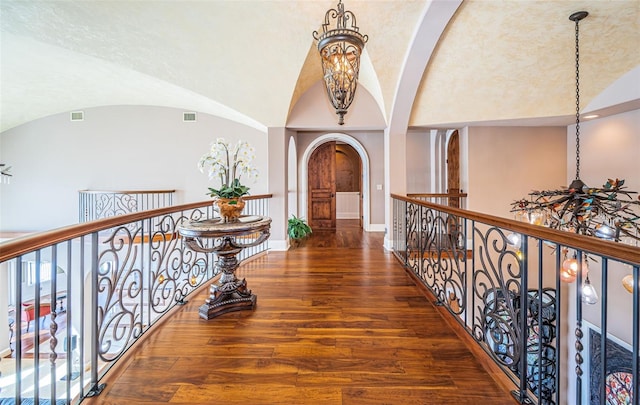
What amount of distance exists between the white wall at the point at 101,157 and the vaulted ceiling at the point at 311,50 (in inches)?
80.0

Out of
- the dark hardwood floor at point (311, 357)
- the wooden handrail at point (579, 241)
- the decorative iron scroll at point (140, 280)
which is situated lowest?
the dark hardwood floor at point (311, 357)

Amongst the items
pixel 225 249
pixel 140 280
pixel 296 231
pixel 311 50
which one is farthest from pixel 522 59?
pixel 140 280

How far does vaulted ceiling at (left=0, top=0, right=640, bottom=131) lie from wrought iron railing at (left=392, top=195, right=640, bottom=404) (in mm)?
1958

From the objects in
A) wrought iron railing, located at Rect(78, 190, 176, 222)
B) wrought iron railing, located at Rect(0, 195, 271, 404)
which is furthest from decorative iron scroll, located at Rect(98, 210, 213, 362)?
wrought iron railing, located at Rect(78, 190, 176, 222)

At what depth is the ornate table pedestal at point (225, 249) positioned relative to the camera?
8.04 feet

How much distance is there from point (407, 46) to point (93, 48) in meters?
4.48

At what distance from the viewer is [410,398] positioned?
5.36 ft

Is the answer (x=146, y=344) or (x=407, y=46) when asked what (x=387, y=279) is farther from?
(x=407, y=46)

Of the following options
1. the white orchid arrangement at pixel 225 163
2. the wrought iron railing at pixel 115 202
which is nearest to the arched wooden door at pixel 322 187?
the wrought iron railing at pixel 115 202

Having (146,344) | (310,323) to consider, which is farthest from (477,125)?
(146,344)

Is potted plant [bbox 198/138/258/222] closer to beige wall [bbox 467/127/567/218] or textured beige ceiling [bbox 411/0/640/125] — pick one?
textured beige ceiling [bbox 411/0/640/125]

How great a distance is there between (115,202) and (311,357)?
24.0ft

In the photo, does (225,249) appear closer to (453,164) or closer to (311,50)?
(311,50)

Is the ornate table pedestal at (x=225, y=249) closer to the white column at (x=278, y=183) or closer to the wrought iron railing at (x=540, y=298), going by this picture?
the wrought iron railing at (x=540, y=298)
